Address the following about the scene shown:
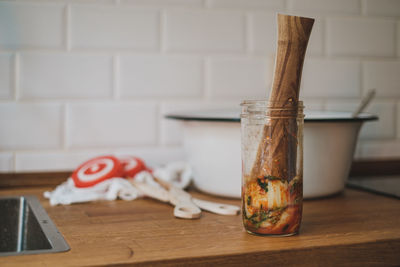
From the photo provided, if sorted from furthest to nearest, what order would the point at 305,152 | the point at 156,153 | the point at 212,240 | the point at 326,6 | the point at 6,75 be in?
the point at 326,6, the point at 156,153, the point at 6,75, the point at 305,152, the point at 212,240

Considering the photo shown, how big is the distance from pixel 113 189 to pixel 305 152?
0.38m

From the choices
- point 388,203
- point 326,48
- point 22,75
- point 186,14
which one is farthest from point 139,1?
point 388,203

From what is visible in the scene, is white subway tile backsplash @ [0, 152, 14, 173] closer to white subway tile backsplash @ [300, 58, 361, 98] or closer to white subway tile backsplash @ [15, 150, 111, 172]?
white subway tile backsplash @ [15, 150, 111, 172]

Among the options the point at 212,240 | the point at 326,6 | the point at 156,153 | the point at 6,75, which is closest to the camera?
the point at 212,240

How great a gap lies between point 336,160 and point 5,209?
0.66 metres

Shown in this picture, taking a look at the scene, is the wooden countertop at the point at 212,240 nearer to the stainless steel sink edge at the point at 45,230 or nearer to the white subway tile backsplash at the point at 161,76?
the stainless steel sink edge at the point at 45,230

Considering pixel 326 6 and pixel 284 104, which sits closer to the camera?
pixel 284 104

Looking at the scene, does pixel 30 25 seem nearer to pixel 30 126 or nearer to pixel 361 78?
pixel 30 126

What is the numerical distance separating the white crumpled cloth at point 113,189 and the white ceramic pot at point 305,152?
0.09 m

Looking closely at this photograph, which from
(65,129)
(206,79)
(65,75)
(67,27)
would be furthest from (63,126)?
(206,79)

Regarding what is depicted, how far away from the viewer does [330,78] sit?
1342mm

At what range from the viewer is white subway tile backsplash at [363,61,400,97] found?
1375 mm

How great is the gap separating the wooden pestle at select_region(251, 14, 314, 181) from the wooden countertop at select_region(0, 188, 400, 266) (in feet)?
0.33

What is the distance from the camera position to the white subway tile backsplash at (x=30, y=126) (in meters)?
1.14
